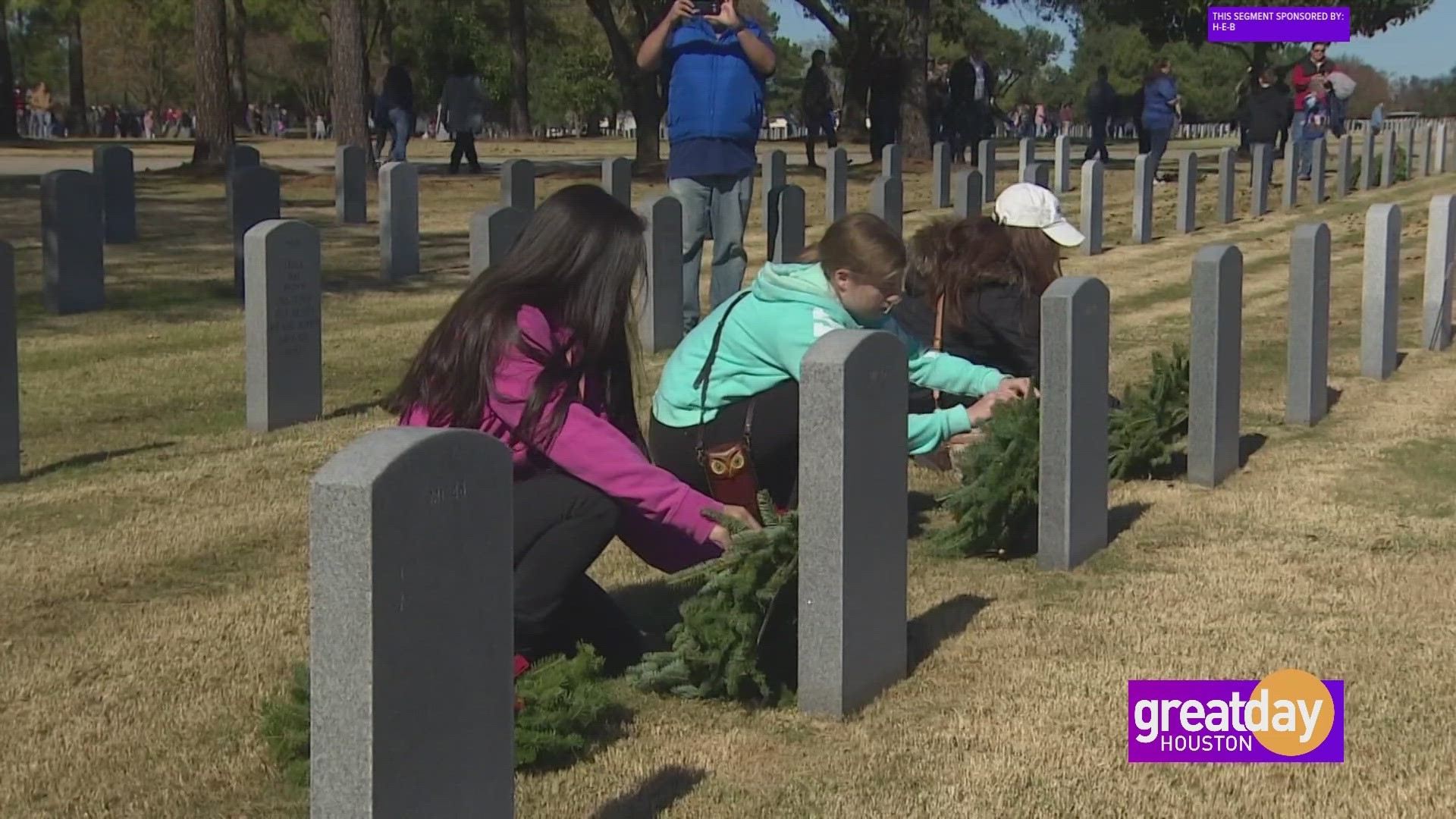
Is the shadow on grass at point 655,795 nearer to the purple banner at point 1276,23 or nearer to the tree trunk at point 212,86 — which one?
the tree trunk at point 212,86

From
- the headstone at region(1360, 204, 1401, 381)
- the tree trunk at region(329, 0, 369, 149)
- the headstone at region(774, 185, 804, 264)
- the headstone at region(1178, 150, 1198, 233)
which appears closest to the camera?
the headstone at region(1360, 204, 1401, 381)

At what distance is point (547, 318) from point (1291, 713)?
7.79 feet

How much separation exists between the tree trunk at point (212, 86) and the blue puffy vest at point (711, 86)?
671 inches

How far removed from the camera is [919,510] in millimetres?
8008

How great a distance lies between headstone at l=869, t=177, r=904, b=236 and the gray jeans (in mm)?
5217

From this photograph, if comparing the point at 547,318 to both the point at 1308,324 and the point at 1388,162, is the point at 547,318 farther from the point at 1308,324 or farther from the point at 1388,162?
the point at 1388,162

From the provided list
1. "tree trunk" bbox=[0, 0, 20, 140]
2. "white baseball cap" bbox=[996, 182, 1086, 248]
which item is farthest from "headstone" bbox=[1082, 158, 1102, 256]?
"tree trunk" bbox=[0, 0, 20, 140]

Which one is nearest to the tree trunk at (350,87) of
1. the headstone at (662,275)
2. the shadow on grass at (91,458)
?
the headstone at (662,275)

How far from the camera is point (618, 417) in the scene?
5410 millimetres

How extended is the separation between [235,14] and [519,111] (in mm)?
9944

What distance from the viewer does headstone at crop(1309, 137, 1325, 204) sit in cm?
2631

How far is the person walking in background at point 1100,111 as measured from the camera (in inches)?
1246

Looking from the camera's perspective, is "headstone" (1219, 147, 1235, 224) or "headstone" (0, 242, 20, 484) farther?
"headstone" (1219, 147, 1235, 224)

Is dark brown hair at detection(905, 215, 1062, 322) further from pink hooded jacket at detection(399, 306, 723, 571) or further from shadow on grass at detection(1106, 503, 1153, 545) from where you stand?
pink hooded jacket at detection(399, 306, 723, 571)
